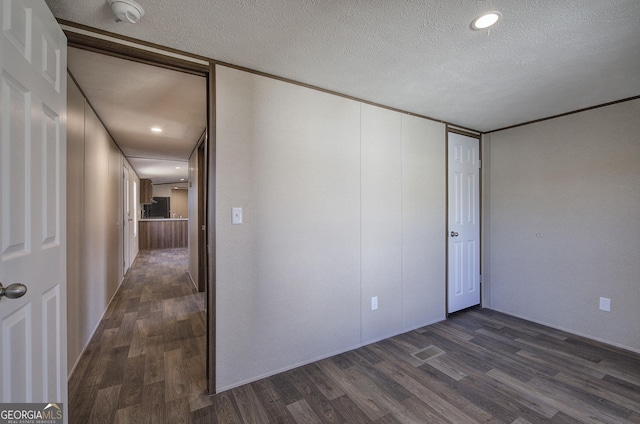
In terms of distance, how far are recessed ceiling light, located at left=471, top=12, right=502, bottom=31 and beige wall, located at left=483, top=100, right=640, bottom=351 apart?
2092 millimetres

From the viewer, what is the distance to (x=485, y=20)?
1.50 metres

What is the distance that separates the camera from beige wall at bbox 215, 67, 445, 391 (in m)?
1.98

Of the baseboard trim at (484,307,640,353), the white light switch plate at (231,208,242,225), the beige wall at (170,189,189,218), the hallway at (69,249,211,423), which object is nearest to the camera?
the hallway at (69,249,211,423)

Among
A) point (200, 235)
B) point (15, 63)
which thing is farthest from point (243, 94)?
point (200, 235)

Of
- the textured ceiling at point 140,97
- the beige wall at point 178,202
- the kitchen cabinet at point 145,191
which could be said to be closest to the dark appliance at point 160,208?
the beige wall at point 178,202

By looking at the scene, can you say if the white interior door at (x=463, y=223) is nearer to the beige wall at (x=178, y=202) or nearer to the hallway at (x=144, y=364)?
the hallway at (x=144, y=364)

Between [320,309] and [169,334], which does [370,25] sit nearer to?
[320,309]

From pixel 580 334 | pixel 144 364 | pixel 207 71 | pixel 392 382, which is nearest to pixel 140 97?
pixel 207 71

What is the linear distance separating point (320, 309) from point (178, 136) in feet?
9.90

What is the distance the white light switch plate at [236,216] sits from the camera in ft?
6.48

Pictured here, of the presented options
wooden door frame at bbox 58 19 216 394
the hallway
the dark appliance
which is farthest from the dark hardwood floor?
the dark appliance

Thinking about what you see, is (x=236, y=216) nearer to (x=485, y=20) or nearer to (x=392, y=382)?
(x=392, y=382)

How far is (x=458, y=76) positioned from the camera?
2.12 m

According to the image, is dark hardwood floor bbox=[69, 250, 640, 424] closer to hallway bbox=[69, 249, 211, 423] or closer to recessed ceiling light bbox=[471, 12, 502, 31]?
hallway bbox=[69, 249, 211, 423]
